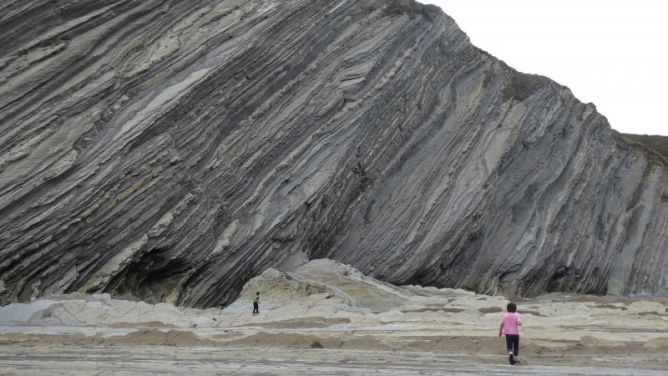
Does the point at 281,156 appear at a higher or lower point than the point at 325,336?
Answer: higher

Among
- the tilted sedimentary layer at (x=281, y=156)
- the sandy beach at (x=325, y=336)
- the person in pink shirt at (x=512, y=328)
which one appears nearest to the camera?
the person in pink shirt at (x=512, y=328)

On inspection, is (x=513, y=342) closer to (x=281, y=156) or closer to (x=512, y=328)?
(x=512, y=328)

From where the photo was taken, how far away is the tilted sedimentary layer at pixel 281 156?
21891mm

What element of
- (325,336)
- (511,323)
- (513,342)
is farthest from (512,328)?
(325,336)

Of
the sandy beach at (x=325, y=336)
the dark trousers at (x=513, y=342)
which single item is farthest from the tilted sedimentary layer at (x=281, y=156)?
the dark trousers at (x=513, y=342)

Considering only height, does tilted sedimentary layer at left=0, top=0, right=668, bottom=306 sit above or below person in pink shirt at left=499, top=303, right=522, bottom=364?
above

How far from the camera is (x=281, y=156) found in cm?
2816

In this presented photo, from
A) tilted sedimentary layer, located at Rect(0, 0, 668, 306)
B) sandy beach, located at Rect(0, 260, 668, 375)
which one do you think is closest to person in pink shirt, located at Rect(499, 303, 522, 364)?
sandy beach, located at Rect(0, 260, 668, 375)

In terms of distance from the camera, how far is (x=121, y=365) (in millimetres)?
11930

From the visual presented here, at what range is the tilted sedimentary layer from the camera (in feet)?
71.8

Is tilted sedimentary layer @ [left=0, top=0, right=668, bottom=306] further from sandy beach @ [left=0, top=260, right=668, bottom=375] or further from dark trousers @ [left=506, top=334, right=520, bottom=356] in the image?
dark trousers @ [left=506, top=334, right=520, bottom=356]

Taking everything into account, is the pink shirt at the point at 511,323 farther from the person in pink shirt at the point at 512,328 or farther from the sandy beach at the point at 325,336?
the sandy beach at the point at 325,336

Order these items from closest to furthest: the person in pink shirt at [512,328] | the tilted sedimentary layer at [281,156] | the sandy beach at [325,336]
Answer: the person in pink shirt at [512,328] → the sandy beach at [325,336] → the tilted sedimentary layer at [281,156]

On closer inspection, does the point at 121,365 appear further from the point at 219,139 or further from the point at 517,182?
the point at 517,182
